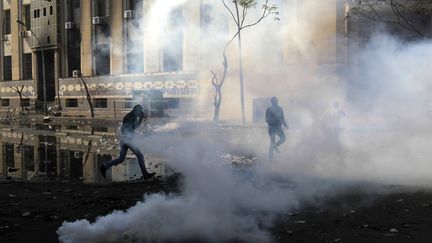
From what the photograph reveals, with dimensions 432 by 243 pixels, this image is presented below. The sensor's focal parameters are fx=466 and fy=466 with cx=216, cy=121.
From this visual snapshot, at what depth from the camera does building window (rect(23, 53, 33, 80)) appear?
44.1 meters

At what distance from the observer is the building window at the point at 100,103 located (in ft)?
113

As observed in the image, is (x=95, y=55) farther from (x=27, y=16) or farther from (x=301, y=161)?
(x=301, y=161)

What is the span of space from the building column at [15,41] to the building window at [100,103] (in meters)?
13.8

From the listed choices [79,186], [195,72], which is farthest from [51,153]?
[195,72]

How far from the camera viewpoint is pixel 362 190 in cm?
738

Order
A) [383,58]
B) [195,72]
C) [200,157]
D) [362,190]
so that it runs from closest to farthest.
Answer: [200,157] → [362,190] → [383,58] → [195,72]

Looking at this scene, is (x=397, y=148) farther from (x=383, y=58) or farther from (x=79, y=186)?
(x=79, y=186)

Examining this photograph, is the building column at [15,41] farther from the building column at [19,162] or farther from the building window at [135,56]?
the building column at [19,162]

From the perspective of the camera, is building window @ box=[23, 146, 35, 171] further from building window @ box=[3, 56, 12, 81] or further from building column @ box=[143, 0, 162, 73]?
building window @ box=[3, 56, 12, 81]

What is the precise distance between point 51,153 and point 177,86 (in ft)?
48.1

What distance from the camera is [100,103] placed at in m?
34.9

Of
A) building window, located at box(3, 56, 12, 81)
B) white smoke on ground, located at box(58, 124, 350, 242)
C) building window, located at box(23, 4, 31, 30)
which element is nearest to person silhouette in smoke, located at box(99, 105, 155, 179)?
white smoke on ground, located at box(58, 124, 350, 242)

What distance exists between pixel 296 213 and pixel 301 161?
366 cm

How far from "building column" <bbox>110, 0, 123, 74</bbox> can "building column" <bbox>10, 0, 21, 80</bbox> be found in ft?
53.0
